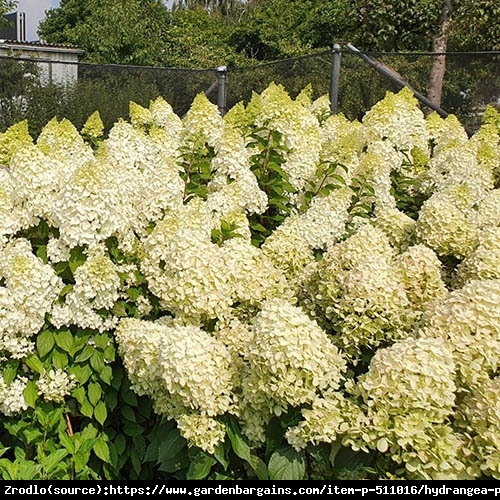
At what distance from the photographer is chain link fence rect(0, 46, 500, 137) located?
743 centimetres

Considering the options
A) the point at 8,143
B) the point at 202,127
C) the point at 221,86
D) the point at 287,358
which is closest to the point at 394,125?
the point at 202,127

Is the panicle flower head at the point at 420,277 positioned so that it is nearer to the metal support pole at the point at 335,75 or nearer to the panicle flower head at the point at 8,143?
the panicle flower head at the point at 8,143

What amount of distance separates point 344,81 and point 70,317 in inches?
244

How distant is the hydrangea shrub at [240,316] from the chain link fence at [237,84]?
443cm

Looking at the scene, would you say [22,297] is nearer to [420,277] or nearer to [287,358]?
[287,358]

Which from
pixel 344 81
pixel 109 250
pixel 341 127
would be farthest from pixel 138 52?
pixel 109 250

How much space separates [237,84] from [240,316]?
7.33 meters

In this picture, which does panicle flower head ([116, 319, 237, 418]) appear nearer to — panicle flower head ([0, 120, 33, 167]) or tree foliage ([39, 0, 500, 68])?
panicle flower head ([0, 120, 33, 167])

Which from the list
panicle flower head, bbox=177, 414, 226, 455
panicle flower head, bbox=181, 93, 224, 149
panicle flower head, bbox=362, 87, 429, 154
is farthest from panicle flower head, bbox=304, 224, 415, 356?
panicle flower head, bbox=362, 87, 429, 154

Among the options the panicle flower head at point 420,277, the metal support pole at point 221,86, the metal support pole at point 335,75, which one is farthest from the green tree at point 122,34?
the panicle flower head at point 420,277

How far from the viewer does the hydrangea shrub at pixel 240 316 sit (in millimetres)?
1611
